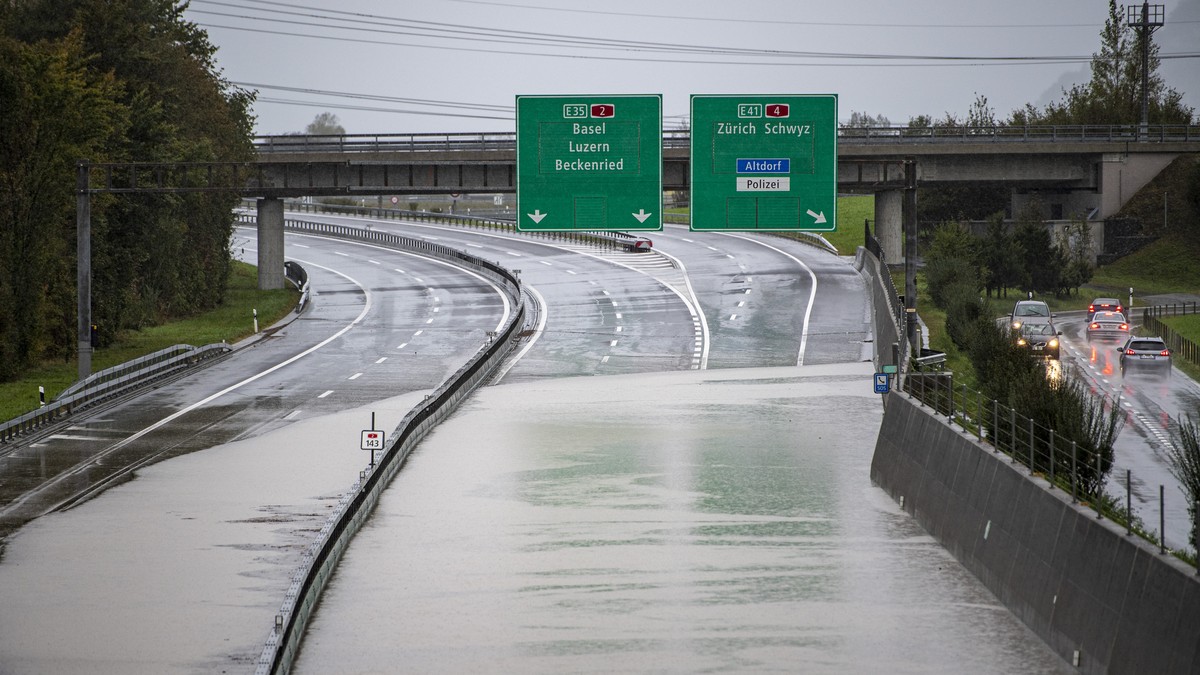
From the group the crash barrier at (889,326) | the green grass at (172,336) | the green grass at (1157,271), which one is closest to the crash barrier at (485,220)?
the green grass at (1157,271)

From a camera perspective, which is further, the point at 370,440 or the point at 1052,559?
the point at 370,440

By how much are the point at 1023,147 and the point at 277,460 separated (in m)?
60.2

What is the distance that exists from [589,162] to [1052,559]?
26.2 meters

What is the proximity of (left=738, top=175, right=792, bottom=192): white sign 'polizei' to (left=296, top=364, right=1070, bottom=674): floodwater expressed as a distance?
6.86m

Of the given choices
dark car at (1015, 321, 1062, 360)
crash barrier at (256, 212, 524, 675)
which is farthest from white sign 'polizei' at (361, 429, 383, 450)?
dark car at (1015, 321, 1062, 360)

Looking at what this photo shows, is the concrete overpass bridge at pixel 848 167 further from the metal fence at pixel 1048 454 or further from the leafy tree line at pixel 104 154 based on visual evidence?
the metal fence at pixel 1048 454

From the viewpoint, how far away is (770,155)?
46281mm

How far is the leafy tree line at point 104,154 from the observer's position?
5594 centimetres

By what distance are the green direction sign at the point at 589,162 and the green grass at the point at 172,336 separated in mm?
16797

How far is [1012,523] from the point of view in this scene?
2559cm

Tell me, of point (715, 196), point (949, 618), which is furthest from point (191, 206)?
point (949, 618)

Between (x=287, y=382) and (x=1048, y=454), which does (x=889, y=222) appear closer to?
(x=287, y=382)

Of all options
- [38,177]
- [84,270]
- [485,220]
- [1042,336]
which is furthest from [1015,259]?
[485,220]

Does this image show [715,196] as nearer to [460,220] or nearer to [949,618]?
[949,618]
